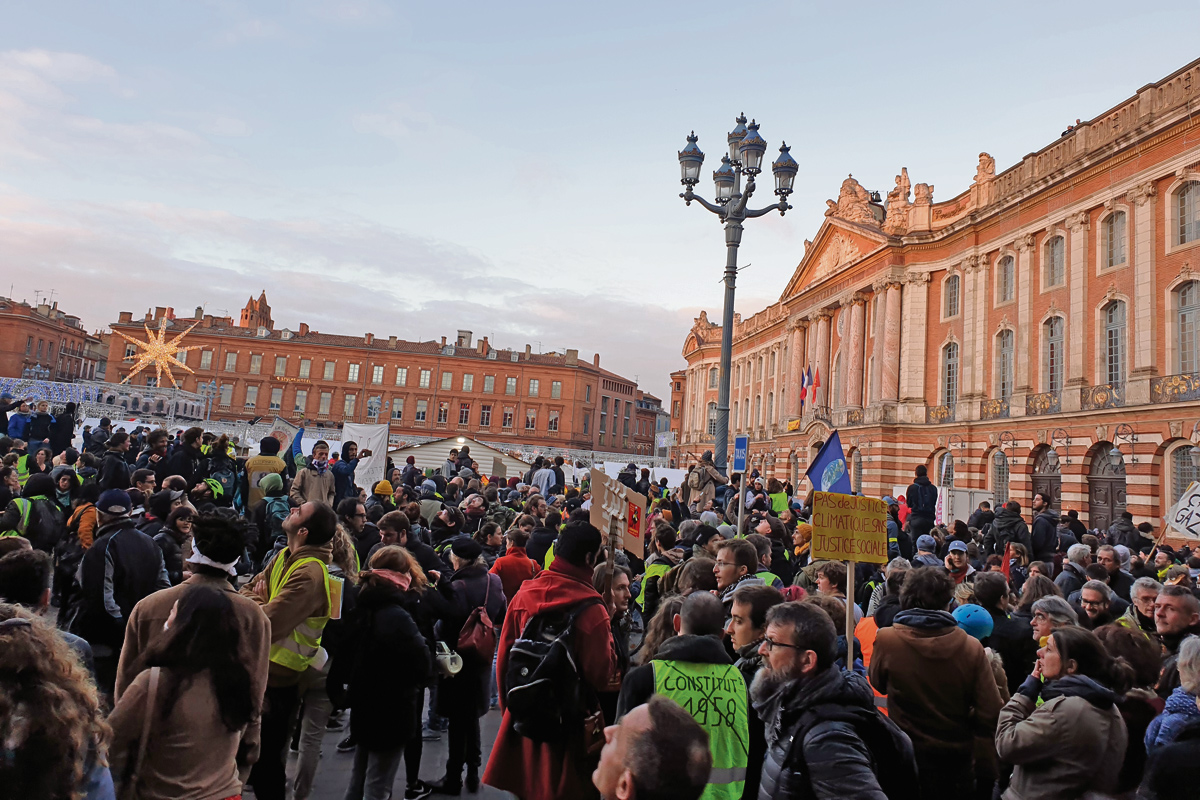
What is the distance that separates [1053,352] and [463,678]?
1100 inches

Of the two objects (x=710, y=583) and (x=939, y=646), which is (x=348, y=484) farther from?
(x=939, y=646)

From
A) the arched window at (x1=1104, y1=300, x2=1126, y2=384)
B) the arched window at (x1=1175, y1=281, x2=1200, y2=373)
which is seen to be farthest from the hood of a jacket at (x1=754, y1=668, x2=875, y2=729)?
the arched window at (x1=1104, y1=300, x2=1126, y2=384)

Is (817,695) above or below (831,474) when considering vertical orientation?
below

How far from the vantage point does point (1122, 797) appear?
3373 mm

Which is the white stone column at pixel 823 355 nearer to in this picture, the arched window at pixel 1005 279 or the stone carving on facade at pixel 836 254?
the stone carving on facade at pixel 836 254

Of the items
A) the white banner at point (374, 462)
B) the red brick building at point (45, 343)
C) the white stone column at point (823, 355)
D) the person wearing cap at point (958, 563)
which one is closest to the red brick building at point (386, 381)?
the red brick building at point (45, 343)

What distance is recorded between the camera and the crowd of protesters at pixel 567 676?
2.73 metres

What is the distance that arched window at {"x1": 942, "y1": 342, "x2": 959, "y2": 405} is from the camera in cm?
3216

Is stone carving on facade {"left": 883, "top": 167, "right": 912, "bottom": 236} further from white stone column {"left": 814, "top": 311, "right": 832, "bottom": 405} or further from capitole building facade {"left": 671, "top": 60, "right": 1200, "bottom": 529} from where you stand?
white stone column {"left": 814, "top": 311, "right": 832, "bottom": 405}

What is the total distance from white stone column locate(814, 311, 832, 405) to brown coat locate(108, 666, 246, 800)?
40781 millimetres

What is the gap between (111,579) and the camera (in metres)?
5.12

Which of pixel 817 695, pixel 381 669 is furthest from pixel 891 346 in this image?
pixel 817 695

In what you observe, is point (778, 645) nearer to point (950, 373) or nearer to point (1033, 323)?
point (1033, 323)

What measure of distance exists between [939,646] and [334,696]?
3637mm
